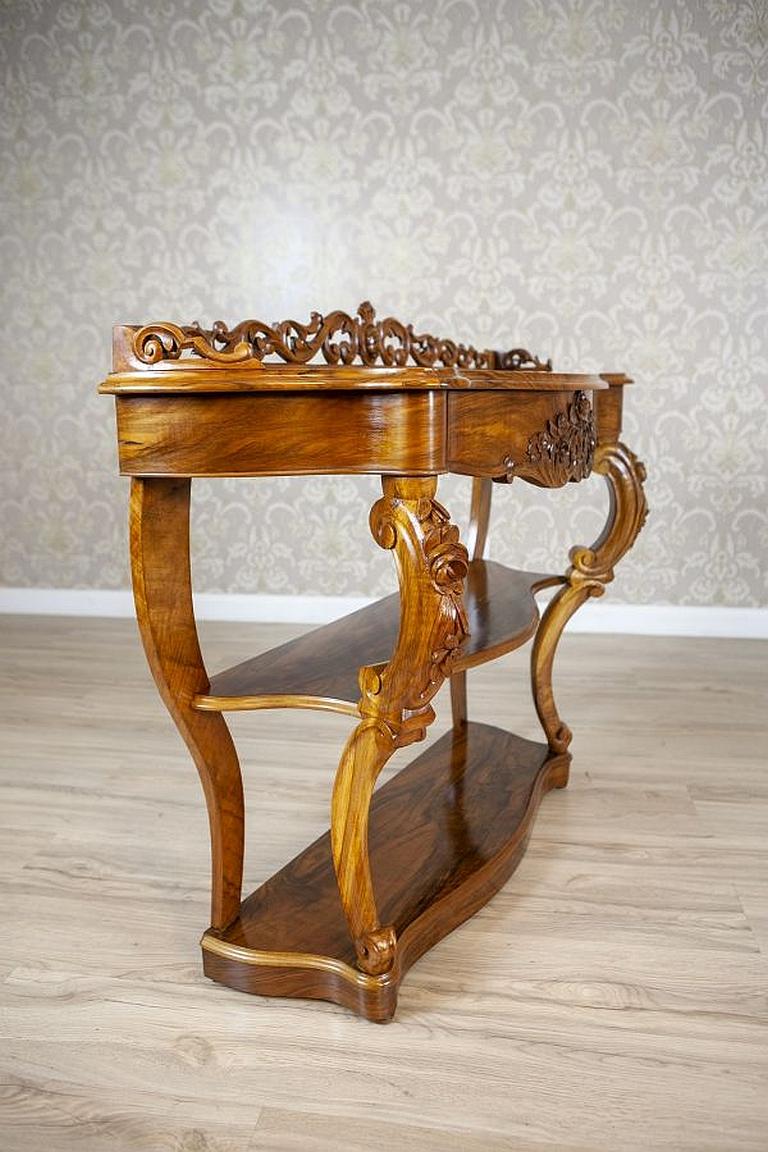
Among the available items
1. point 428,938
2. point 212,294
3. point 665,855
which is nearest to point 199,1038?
point 428,938

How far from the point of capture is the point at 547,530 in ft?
12.7

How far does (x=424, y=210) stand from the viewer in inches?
147

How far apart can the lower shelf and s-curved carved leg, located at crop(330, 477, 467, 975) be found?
11 centimetres

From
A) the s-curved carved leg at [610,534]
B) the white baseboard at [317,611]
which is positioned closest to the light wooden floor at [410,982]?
the s-curved carved leg at [610,534]

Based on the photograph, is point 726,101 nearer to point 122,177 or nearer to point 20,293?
point 122,177

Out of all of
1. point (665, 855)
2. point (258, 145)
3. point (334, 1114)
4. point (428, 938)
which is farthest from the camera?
point (258, 145)

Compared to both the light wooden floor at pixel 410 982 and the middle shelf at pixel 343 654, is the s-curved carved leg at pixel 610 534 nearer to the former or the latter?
the middle shelf at pixel 343 654

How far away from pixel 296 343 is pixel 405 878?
3.03 feet

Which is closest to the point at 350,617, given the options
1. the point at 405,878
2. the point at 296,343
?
the point at 405,878

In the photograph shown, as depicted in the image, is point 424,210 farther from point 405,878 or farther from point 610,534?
point 405,878

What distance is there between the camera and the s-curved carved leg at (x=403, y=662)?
1.33 m

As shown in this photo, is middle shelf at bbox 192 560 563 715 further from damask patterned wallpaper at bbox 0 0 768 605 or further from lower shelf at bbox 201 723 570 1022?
damask patterned wallpaper at bbox 0 0 768 605

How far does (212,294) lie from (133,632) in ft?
4.36

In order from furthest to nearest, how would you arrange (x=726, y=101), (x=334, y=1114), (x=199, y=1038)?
(x=726, y=101) < (x=199, y=1038) < (x=334, y=1114)
